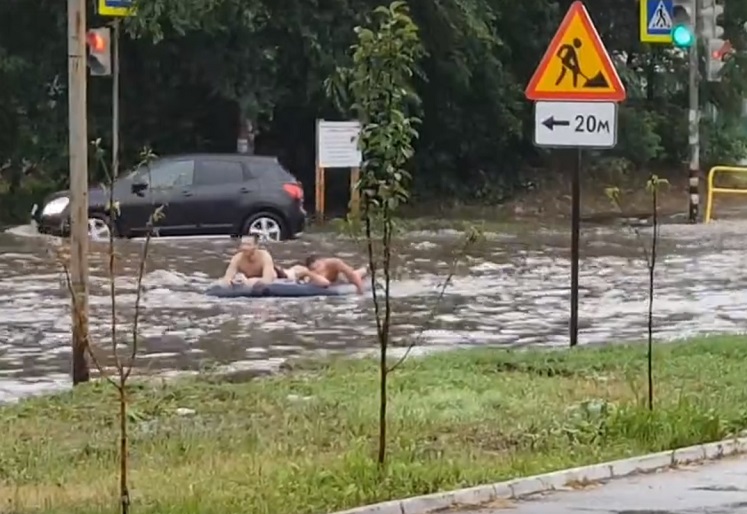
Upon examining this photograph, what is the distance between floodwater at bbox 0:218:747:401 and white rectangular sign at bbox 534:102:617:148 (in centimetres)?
228

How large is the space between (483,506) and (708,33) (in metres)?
25.1

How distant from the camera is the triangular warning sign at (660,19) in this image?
30.6 meters

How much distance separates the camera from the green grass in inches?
338

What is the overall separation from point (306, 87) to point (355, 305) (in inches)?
605

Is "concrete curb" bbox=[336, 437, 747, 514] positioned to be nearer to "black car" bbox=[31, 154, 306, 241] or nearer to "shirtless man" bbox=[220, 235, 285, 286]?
"shirtless man" bbox=[220, 235, 285, 286]

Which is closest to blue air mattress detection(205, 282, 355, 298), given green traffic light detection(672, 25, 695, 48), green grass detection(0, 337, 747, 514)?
green grass detection(0, 337, 747, 514)

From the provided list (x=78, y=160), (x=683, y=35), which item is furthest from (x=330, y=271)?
(x=683, y=35)

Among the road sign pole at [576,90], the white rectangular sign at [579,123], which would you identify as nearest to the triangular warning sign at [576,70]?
the road sign pole at [576,90]

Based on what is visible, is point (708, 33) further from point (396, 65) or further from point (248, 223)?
point (396, 65)

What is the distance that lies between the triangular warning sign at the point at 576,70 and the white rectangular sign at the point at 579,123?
127mm

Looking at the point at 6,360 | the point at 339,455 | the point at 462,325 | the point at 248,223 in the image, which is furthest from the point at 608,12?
the point at 339,455

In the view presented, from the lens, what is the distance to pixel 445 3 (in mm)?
33938

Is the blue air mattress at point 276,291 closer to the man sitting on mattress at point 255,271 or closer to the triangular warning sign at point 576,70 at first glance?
the man sitting on mattress at point 255,271

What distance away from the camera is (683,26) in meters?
28.8
